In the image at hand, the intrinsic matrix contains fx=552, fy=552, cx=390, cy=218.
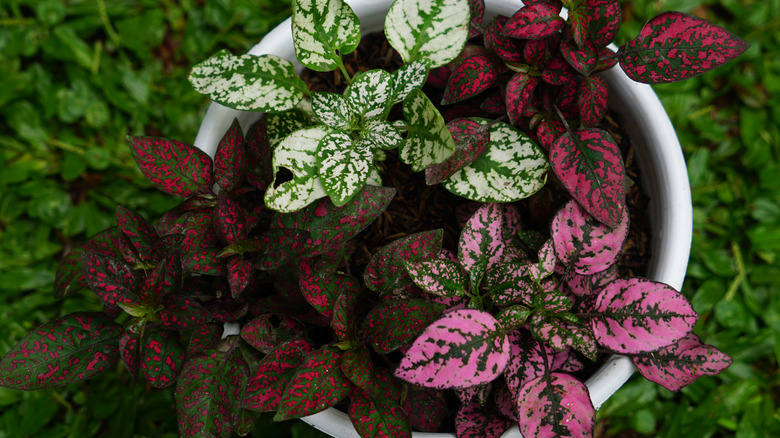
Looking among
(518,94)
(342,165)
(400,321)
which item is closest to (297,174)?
(342,165)

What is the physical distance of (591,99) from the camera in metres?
0.92

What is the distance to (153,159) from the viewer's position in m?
0.91

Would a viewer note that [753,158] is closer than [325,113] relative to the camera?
No

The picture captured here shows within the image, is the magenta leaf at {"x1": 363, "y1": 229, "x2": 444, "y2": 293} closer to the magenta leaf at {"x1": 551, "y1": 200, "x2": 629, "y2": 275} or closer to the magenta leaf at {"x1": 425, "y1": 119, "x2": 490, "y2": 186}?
the magenta leaf at {"x1": 425, "y1": 119, "x2": 490, "y2": 186}

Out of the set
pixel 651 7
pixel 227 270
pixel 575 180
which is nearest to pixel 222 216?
pixel 227 270

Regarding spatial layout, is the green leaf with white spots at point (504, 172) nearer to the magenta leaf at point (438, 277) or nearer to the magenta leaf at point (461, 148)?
the magenta leaf at point (461, 148)

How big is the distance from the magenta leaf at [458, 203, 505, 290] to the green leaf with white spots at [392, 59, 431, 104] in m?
0.24

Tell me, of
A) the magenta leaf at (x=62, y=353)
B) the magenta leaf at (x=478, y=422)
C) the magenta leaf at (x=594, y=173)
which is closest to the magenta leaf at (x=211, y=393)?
the magenta leaf at (x=62, y=353)

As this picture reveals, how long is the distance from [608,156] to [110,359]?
863 millimetres

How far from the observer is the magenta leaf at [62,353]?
0.82m

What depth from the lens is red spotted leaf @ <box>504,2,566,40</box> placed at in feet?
2.87

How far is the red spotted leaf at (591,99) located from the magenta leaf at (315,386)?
0.57 m

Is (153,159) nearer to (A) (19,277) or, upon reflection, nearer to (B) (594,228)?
(B) (594,228)

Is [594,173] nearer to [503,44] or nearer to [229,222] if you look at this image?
[503,44]
